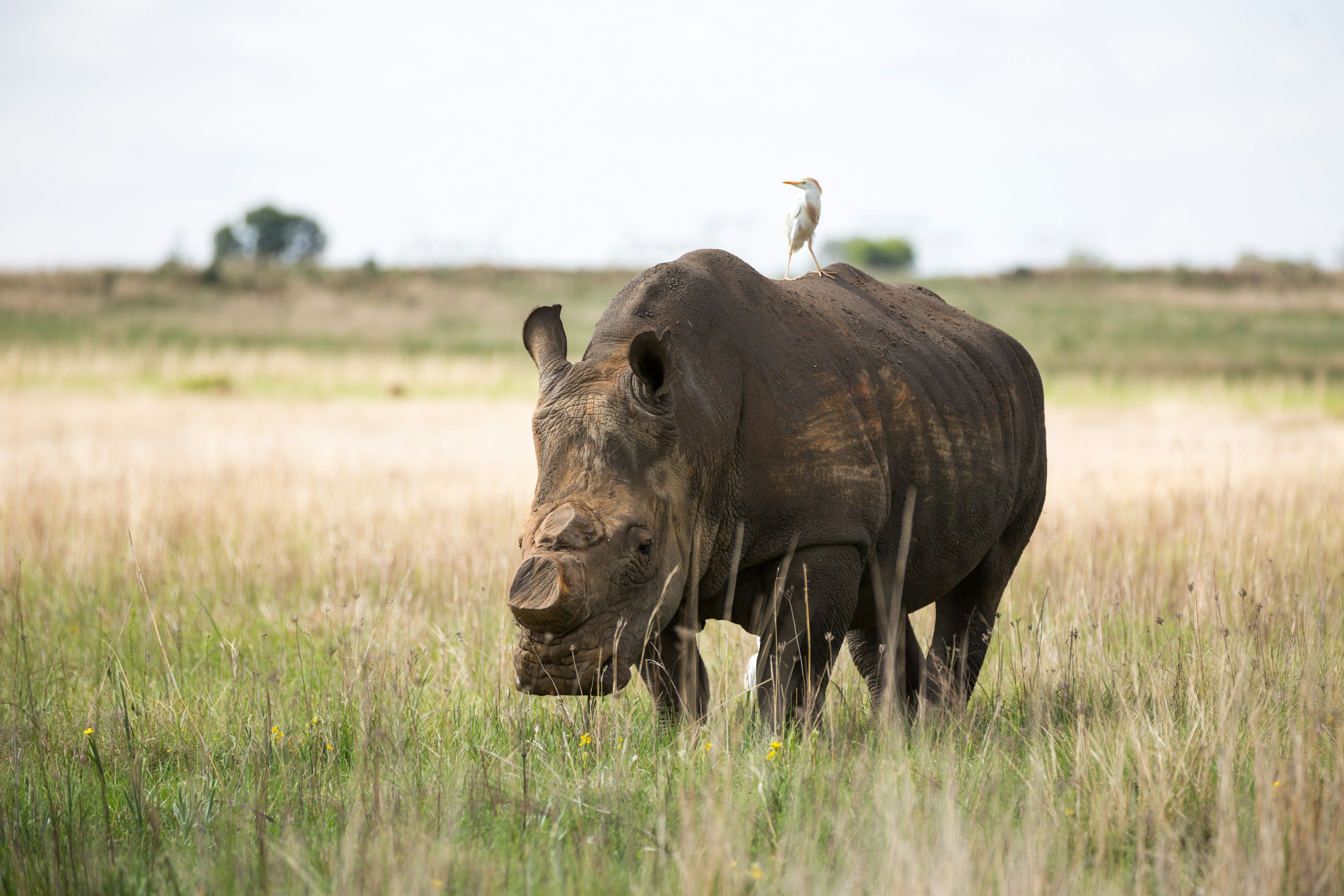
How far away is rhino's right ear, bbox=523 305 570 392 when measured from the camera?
12.6 feet

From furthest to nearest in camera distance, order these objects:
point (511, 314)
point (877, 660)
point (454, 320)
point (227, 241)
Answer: point (227, 241)
point (511, 314)
point (454, 320)
point (877, 660)

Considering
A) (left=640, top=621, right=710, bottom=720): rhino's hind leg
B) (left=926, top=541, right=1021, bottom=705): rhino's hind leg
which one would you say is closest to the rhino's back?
(left=926, top=541, right=1021, bottom=705): rhino's hind leg

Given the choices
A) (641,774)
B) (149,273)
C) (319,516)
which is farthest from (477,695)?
(149,273)

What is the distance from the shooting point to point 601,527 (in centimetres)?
321

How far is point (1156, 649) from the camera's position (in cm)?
510

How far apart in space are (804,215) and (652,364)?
1620 millimetres

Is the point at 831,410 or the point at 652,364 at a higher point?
the point at 652,364

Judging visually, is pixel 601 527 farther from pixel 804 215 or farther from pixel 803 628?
pixel 804 215

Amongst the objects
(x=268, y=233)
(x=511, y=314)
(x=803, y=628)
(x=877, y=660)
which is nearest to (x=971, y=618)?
(x=877, y=660)

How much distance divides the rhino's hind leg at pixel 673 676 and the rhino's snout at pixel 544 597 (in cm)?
84

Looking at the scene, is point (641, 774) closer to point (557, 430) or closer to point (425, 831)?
point (425, 831)

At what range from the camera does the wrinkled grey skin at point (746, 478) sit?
3.25 m

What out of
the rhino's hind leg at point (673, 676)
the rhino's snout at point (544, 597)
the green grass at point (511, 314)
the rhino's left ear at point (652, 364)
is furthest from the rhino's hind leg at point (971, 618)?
the green grass at point (511, 314)

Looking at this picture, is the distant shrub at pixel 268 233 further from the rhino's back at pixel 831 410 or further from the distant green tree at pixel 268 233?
the rhino's back at pixel 831 410
